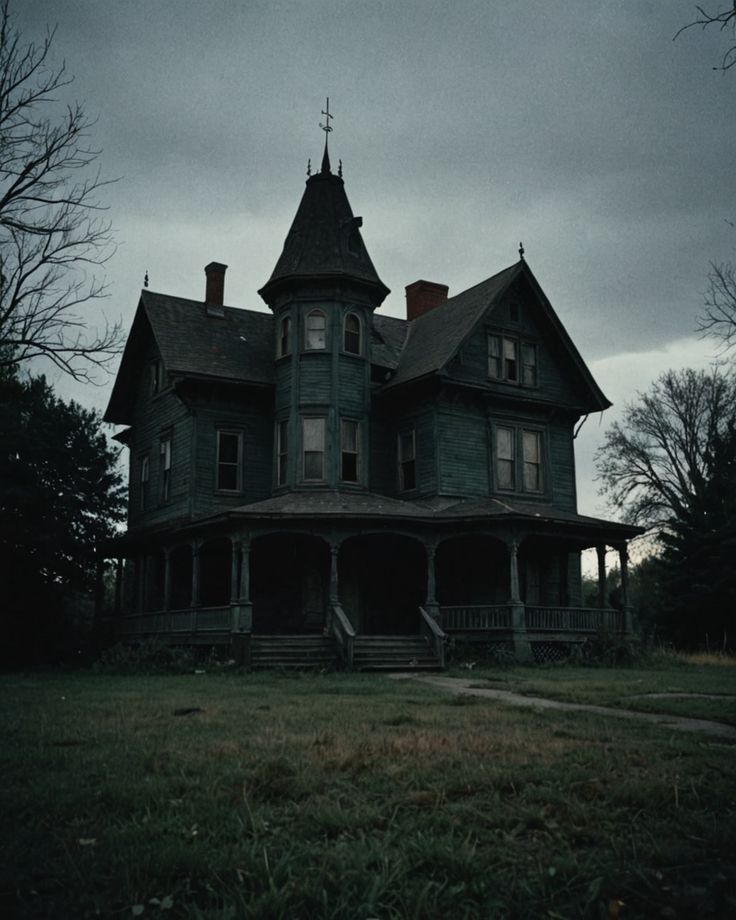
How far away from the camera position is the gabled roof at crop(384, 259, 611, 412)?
90.0ft

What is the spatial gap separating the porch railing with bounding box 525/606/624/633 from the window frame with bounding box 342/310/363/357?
9.24 m

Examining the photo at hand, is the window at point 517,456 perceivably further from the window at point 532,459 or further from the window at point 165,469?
the window at point 165,469

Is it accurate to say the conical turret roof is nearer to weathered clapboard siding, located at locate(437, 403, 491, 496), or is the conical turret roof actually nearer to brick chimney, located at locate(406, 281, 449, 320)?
weathered clapboard siding, located at locate(437, 403, 491, 496)

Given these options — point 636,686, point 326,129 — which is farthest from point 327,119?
point 636,686

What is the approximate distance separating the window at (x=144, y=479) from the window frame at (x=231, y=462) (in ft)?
14.2

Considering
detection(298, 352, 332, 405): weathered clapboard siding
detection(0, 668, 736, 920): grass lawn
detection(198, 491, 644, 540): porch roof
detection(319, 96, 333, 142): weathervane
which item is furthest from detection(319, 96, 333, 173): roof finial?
detection(0, 668, 736, 920): grass lawn

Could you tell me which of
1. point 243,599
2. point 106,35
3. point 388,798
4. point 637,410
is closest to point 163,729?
point 388,798

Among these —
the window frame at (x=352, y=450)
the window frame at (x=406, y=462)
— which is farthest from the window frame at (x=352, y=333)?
the window frame at (x=406, y=462)

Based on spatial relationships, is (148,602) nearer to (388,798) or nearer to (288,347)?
(288,347)

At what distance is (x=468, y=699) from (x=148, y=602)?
19.8 metres

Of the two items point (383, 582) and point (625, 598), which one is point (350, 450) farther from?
point (625, 598)

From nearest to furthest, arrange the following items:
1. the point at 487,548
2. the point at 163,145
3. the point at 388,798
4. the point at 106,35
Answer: the point at 388,798, the point at 106,35, the point at 163,145, the point at 487,548

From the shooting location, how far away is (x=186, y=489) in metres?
27.9

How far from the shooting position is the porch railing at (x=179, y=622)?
78.4ft
